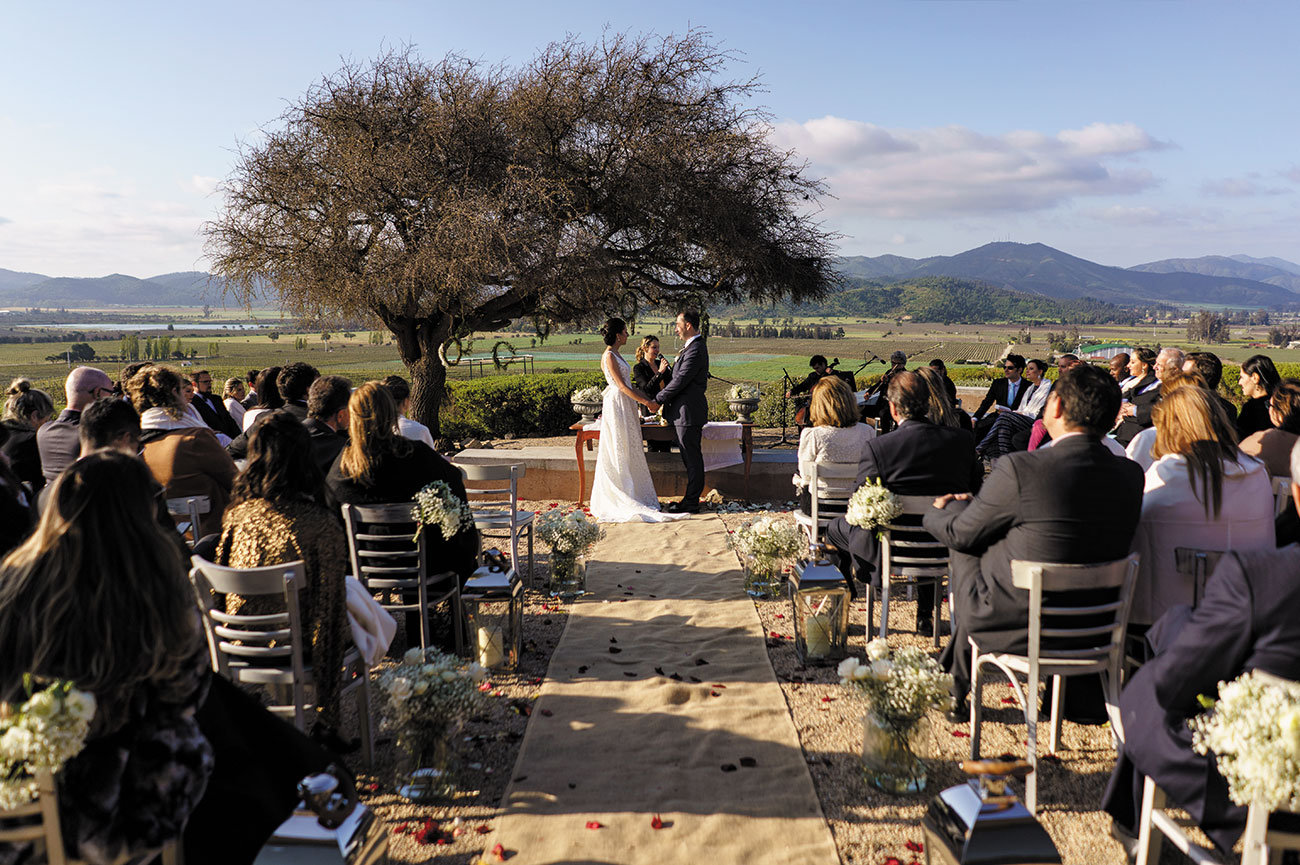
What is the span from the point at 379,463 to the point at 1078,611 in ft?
12.2

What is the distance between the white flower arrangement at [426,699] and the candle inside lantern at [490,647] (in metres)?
1.31

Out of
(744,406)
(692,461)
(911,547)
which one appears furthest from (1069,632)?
(744,406)

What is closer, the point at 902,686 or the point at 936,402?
the point at 902,686

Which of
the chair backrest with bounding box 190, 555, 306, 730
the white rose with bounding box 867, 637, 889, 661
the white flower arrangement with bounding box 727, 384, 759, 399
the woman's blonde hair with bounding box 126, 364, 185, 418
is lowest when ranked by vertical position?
the white rose with bounding box 867, 637, 889, 661

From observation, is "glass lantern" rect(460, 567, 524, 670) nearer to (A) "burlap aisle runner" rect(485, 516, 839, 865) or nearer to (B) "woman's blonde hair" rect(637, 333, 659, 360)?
(A) "burlap aisle runner" rect(485, 516, 839, 865)

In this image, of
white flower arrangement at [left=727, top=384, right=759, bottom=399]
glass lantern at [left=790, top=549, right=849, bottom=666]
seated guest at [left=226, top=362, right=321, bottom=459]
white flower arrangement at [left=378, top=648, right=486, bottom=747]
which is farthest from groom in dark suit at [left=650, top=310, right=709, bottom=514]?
white flower arrangement at [left=378, top=648, right=486, bottom=747]

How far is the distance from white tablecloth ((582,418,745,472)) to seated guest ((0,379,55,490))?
17.9 feet

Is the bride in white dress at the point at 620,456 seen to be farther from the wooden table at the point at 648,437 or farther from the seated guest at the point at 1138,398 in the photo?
the seated guest at the point at 1138,398

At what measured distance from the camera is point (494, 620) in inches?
201

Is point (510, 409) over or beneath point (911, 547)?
beneath

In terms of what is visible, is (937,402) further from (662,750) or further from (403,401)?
(403,401)

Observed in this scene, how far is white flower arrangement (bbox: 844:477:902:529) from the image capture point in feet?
15.1

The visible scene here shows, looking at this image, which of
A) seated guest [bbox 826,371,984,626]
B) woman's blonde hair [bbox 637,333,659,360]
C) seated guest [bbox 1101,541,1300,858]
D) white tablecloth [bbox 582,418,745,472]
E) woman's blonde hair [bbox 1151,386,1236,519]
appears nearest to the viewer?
seated guest [bbox 1101,541,1300,858]

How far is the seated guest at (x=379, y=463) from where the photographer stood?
486cm
